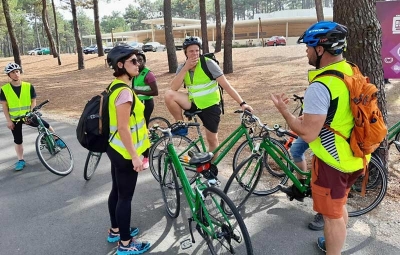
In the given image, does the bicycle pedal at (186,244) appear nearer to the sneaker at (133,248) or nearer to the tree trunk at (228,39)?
the sneaker at (133,248)

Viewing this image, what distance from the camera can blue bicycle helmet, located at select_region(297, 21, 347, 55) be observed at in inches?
89.7

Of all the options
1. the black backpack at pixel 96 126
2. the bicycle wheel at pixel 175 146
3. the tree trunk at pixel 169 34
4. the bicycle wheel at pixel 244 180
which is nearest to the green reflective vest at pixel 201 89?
the bicycle wheel at pixel 175 146

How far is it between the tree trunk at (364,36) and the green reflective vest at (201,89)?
1.71 meters

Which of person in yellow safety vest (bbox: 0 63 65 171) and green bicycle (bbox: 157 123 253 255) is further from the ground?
person in yellow safety vest (bbox: 0 63 65 171)

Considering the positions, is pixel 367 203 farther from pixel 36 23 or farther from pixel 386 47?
pixel 36 23

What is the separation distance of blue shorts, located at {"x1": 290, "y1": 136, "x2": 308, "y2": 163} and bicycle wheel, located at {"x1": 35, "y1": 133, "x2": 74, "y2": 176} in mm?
3554

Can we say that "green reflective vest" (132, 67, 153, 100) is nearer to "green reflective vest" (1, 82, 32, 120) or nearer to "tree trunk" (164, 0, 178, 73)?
"green reflective vest" (1, 82, 32, 120)

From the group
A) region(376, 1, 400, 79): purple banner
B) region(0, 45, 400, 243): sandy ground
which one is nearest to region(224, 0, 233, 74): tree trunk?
region(0, 45, 400, 243): sandy ground

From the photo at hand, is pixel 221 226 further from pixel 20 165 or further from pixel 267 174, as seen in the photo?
→ pixel 20 165

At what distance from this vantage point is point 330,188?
2.42m

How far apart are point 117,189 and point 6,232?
5.03 ft

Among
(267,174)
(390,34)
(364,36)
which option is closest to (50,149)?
(267,174)

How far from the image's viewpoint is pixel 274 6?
311ft

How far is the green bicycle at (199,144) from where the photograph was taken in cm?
393
